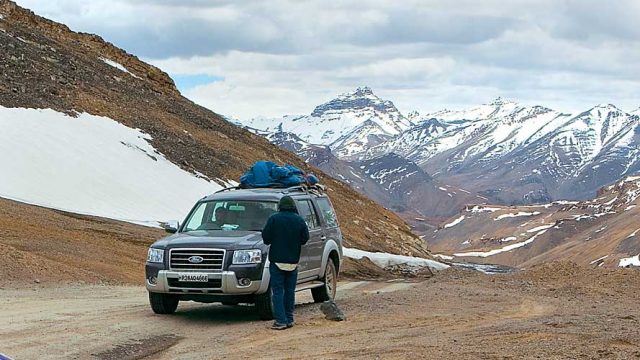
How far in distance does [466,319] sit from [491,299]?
366 cm

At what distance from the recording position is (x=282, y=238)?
13836 millimetres

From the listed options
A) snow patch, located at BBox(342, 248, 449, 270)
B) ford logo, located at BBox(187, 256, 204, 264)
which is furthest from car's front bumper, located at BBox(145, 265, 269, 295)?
snow patch, located at BBox(342, 248, 449, 270)

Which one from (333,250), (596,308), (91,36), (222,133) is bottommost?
(596,308)

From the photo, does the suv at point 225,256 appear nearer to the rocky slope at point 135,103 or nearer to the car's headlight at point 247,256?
the car's headlight at point 247,256

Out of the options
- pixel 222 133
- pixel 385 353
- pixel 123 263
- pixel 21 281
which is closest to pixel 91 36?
pixel 222 133

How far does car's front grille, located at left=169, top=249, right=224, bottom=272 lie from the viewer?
14172 mm

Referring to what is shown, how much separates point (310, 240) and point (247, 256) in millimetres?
1844

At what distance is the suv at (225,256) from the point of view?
46.5ft

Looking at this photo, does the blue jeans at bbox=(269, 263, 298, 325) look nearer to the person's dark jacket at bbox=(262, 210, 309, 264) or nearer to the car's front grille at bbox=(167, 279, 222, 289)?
the person's dark jacket at bbox=(262, 210, 309, 264)

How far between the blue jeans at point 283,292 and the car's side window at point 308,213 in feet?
7.15

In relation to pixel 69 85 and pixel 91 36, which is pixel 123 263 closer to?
pixel 69 85

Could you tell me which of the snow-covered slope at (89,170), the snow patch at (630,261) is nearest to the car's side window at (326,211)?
the snow-covered slope at (89,170)

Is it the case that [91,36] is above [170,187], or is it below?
above

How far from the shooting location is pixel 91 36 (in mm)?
67812
